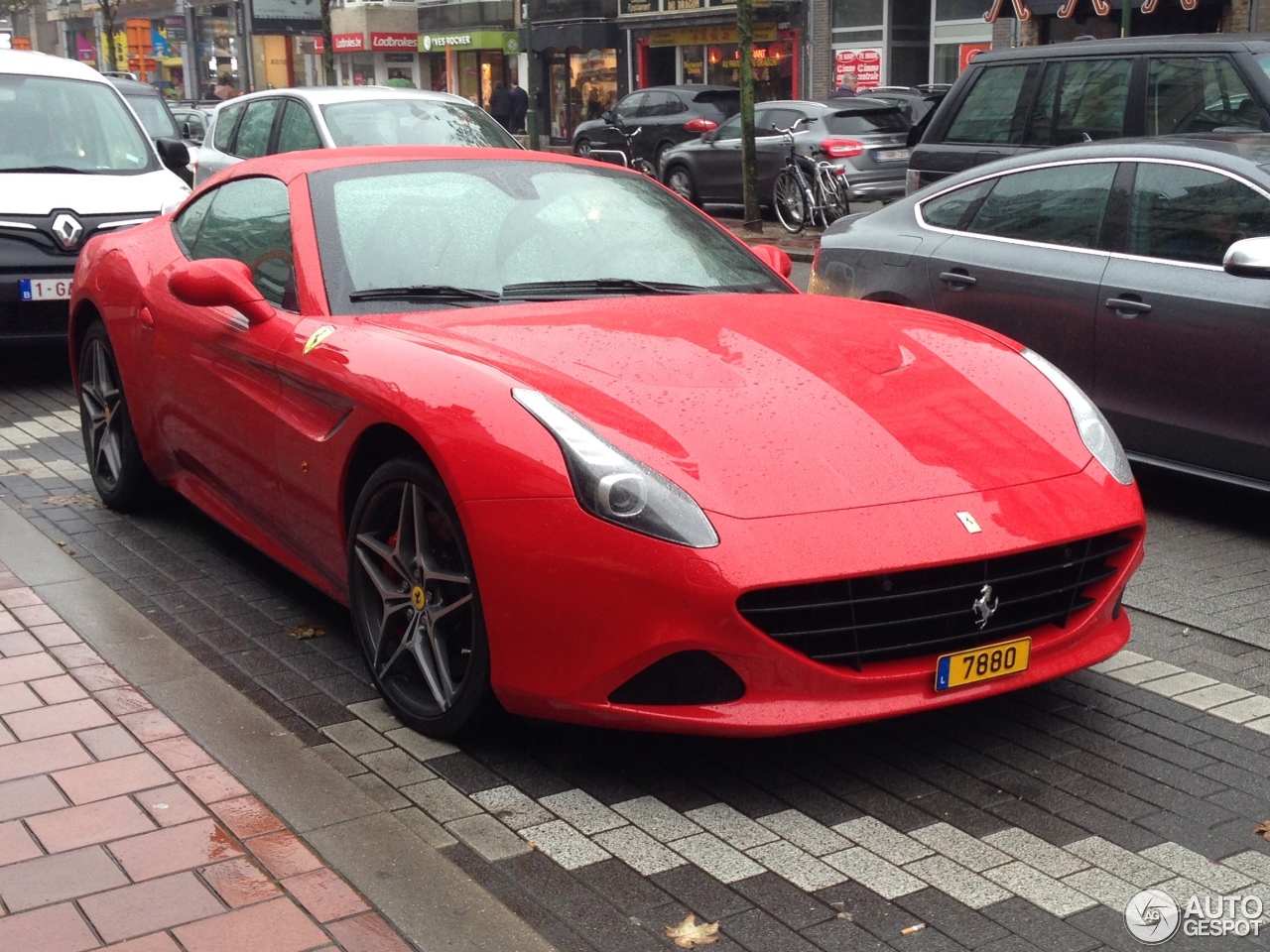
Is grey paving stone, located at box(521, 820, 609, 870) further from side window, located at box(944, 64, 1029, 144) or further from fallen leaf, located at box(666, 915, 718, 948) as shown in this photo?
side window, located at box(944, 64, 1029, 144)

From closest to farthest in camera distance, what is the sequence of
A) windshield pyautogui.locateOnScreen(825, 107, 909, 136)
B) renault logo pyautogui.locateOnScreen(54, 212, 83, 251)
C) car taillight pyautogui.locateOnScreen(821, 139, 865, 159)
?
1. renault logo pyautogui.locateOnScreen(54, 212, 83, 251)
2. car taillight pyautogui.locateOnScreen(821, 139, 865, 159)
3. windshield pyautogui.locateOnScreen(825, 107, 909, 136)

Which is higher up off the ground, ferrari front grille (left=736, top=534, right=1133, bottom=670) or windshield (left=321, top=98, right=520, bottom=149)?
windshield (left=321, top=98, right=520, bottom=149)

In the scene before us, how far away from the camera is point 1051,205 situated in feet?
22.3

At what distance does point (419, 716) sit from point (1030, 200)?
4012 mm

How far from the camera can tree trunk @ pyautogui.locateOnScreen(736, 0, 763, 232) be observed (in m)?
19.0

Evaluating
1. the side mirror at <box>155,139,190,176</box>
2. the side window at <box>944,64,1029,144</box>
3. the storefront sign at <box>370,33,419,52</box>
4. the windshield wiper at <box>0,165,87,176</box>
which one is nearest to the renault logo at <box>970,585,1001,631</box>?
the side window at <box>944,64,1029,144</box>

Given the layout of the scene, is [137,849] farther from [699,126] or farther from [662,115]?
[662,115]

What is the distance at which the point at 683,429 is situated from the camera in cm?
377

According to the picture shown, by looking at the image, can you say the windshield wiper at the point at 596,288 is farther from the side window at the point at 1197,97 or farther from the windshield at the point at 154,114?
the windshield at the point at 154,114

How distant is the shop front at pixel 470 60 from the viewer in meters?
50.6

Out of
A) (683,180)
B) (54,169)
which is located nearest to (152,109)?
(683,180)

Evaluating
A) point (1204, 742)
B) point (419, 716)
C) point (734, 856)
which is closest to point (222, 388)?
point (419, 716)

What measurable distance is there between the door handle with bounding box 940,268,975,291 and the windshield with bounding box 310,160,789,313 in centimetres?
197

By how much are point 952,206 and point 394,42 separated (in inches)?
1959
